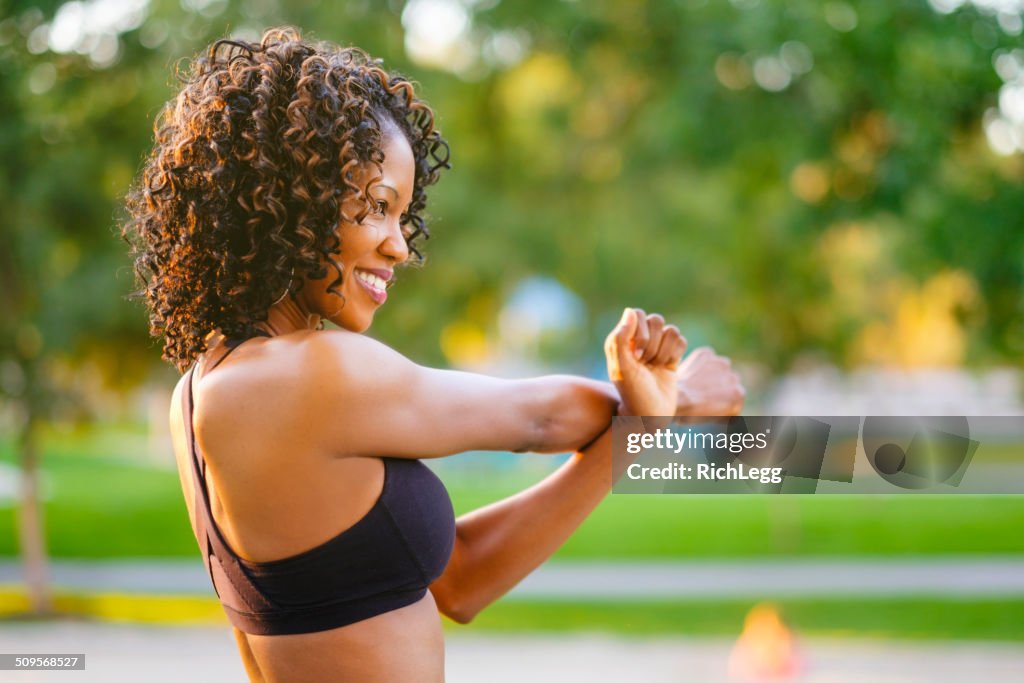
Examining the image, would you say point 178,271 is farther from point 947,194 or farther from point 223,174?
point 947,194

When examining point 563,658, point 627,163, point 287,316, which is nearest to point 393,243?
point 287,316

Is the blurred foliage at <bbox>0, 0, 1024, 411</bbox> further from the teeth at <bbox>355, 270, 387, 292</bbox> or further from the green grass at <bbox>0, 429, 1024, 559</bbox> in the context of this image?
the teeth at <bbox>355, 270, 387, 292</bbox>

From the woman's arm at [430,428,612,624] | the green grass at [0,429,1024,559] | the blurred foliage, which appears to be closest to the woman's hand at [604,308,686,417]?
the woman's arm at [430,428,612,624]

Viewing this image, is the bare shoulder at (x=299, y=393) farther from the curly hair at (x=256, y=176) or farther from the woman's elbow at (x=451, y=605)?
the woman's elbow at (x=451, y=605)

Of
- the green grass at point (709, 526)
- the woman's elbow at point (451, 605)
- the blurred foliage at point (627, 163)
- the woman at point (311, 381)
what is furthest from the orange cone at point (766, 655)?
the woman at point (311, 381)

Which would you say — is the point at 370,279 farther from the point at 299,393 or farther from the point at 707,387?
the point at 707,387

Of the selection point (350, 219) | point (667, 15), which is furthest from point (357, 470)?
point (667, 15)

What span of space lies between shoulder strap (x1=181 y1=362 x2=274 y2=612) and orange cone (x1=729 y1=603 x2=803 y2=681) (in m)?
6.41

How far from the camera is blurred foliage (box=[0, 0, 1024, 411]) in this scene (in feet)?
26.8

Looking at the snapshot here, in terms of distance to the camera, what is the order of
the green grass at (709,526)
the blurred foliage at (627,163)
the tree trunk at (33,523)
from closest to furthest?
1. the blurred foliage at (627,163)
2. the tree trunk at (33,523)
3. the green grass at (709,526)

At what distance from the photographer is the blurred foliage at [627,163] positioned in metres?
8.17

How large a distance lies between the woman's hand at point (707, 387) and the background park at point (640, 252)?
3.78 metres

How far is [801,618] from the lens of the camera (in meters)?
9.88

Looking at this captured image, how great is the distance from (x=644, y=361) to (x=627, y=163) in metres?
13.9
